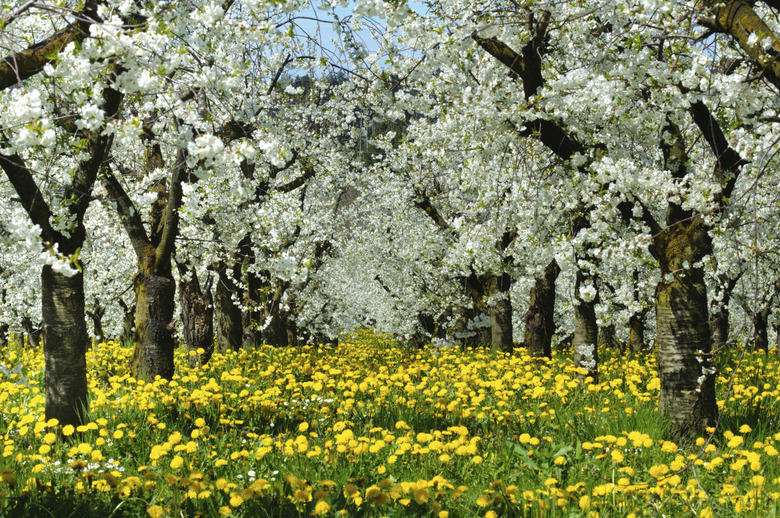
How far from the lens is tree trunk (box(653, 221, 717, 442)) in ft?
18.1

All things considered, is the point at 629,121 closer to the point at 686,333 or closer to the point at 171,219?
the point at 686,333

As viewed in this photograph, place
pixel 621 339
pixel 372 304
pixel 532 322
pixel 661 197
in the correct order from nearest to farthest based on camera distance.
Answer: pixel 661 197 → pixel 532 322 → pixel 621 339 → pixel 372 304

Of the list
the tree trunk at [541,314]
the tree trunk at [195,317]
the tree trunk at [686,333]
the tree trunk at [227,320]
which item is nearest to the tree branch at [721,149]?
the tree trunk at [686,333]

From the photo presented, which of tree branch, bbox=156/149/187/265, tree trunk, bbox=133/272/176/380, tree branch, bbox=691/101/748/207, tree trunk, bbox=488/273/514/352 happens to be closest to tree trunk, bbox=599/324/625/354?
tree trunk, bbox=488/273/514/352

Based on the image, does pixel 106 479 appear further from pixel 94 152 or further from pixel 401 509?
pixel 94 152

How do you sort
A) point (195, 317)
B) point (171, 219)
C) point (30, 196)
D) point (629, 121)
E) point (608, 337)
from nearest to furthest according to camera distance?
point (30, 196) < point (629, 121) < point (171, 219) < point (195, 317) < point (608, 337)

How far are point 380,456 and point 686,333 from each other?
310cm

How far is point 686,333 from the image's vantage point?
219 inches

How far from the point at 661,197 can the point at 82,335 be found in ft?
17.6

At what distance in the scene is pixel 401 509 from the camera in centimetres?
336

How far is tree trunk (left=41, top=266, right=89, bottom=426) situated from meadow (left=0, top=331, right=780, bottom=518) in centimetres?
18

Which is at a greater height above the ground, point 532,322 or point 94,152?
point 94,152

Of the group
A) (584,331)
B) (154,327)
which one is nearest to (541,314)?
(584,331)

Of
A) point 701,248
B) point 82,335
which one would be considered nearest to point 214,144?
point 82,335
